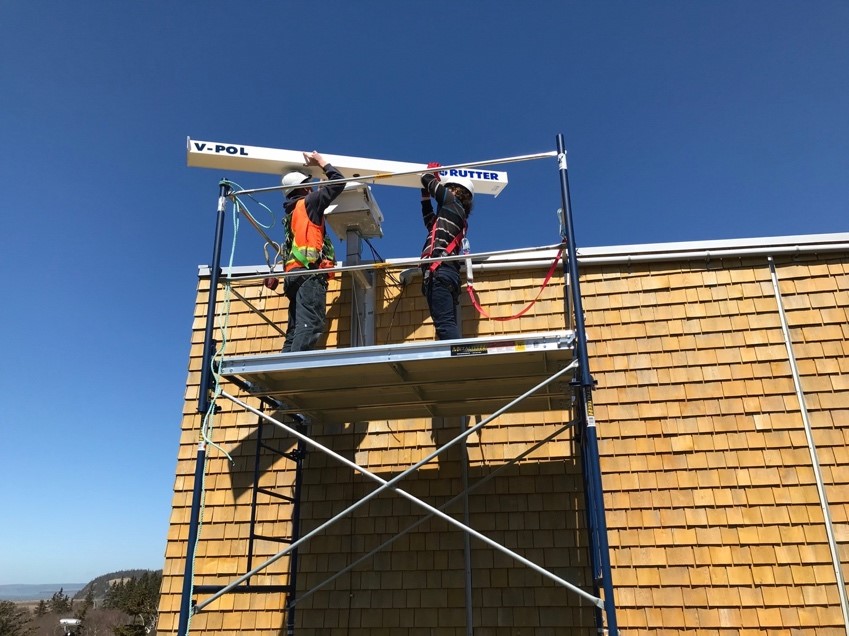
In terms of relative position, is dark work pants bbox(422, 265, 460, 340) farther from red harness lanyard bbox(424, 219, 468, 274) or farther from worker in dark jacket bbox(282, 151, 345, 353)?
worker in dark jacket bbox(282, 151, 345, 353)

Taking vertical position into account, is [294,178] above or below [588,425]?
above

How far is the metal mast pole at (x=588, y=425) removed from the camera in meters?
3.64

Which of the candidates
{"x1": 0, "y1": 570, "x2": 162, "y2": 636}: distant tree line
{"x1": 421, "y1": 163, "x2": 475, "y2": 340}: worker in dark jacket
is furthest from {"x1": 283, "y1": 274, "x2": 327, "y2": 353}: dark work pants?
{"x1": 0, "y1": 570, "x2": 162, "y2": 636}: distant tree line

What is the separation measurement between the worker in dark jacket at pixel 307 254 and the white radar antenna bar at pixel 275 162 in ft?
0.39

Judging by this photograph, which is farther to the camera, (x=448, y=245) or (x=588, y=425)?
(x=448, y=245)

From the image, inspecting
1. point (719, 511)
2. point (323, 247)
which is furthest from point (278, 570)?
point (719, 511)

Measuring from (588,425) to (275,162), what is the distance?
3662mm

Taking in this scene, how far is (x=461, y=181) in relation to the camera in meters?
5.94

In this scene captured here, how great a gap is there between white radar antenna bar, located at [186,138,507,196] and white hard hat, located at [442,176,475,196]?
0.09 metres

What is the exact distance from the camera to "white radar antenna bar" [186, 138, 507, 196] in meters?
5.59

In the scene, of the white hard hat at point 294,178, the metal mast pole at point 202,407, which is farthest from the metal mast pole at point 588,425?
the metal mast pole at point 202,407

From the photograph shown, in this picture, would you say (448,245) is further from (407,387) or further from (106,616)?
(106,616)

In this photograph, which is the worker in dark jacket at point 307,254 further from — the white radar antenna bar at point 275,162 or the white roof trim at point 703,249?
the white roof trim at point 703,249

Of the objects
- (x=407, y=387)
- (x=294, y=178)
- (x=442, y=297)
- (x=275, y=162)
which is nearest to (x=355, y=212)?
(x=294, y=178)
